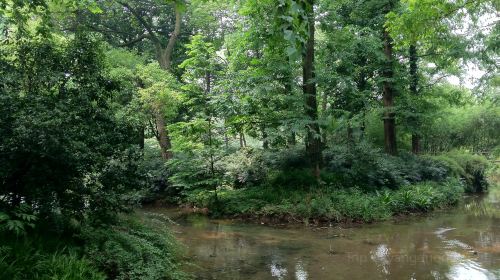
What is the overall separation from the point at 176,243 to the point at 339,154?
26.4 ft

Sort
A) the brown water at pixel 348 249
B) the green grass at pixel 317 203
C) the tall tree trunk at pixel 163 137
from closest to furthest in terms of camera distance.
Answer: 1. the brown water at pixel 348 249
2. the green grass at pixel 317 203
3. the tall tree trunk at pixel 163 137

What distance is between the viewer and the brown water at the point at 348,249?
6.87 m

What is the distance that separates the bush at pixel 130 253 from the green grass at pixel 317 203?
5135 mm

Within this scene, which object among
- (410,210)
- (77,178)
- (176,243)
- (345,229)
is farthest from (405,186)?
(77,178)

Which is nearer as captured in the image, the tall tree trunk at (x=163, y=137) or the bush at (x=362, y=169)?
the bush at (x=362, y=169)

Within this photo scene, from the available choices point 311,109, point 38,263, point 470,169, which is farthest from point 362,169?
point 38,263

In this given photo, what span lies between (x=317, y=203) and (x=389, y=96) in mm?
7296

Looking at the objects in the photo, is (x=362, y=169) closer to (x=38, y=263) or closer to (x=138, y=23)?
(x=38, y=263)

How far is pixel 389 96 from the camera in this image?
54.9ft

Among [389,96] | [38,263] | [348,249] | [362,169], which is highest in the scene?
[389,96]

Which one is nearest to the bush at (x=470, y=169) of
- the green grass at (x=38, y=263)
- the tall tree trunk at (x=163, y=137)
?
the tall tree trunk at (x=163, y=137)

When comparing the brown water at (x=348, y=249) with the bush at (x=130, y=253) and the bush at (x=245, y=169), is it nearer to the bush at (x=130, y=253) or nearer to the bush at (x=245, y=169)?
the bush at (x=130, y=253)

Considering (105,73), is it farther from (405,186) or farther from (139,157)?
(405,186)

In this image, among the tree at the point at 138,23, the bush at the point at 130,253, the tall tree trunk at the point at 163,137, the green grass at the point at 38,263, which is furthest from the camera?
the tree at the point at 138,23
